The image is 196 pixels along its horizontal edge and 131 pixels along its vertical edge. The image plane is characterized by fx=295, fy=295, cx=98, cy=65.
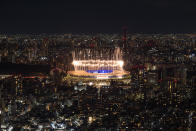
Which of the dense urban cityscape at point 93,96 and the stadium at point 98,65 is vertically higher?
the stadium at point 98,65

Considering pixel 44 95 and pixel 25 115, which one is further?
pixel 44 95

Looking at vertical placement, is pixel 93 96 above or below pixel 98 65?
below

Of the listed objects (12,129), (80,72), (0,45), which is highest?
(0,45)

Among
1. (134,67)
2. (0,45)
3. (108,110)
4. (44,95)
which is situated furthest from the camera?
(0,45)

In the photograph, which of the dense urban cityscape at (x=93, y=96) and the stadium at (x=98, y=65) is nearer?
the dense urban cityscape at (x=93, y=96)

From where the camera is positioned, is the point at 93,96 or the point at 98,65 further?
the point at 98,65

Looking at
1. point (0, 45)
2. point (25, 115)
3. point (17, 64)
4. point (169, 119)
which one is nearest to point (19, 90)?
point (25, 115)

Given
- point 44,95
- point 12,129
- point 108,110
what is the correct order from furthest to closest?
point 44,95 < point 108,110 < point 12,129

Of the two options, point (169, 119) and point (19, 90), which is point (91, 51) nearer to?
point (19, 90)

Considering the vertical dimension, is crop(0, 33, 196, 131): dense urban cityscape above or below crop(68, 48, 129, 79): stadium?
below

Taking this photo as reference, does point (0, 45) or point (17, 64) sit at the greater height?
point (0, 45)

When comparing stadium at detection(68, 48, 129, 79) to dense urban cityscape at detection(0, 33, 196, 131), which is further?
stadium at detection(68, 48, 129, 79)
